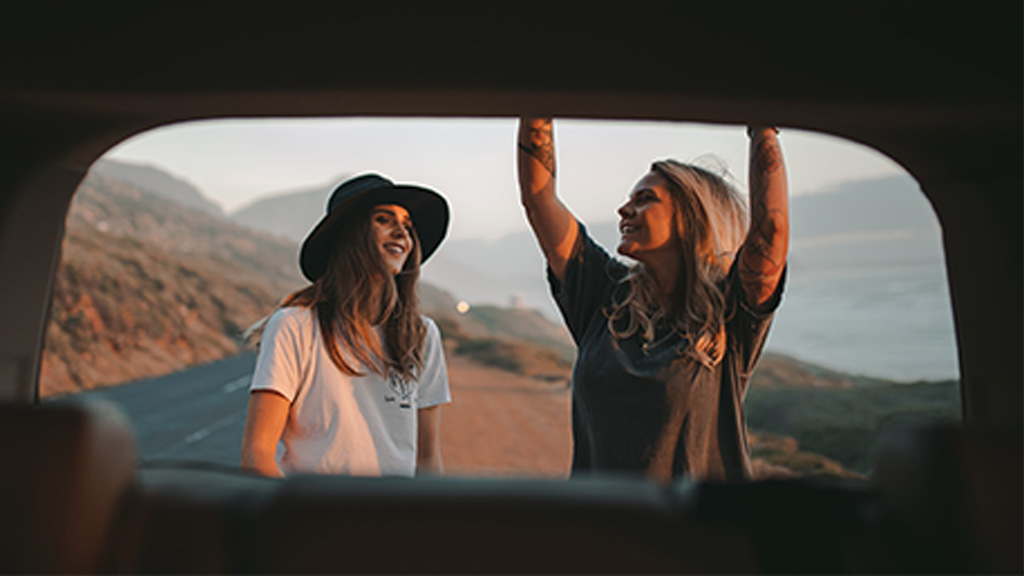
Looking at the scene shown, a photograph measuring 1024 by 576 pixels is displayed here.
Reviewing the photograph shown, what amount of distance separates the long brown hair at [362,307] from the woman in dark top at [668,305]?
47 cm

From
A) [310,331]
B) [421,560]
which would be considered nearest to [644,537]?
[421,560]

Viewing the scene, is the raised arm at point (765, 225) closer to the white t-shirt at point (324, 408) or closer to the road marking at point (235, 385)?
the white t-shirt at point (324, 408)

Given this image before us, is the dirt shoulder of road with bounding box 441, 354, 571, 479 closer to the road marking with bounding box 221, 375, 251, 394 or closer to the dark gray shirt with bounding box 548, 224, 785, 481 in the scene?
the road marking with bounding box 221, 375, 251, 394

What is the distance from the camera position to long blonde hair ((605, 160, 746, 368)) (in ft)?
7.01

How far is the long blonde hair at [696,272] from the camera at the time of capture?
214 cm

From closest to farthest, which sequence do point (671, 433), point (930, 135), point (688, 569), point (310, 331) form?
point (688, 569) < point (930, 135) < point (671, 433) < point (310, 331)

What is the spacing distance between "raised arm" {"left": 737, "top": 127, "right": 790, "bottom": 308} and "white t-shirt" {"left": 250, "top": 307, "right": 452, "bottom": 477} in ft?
3.40

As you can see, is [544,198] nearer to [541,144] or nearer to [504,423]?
[541,144]

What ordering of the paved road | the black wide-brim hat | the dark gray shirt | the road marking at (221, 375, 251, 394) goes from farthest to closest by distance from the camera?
the road marking at (221, 375, 251, 394) → the paved road → the black wide-brim hat → the dark gray shirt

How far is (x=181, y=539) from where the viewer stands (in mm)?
999

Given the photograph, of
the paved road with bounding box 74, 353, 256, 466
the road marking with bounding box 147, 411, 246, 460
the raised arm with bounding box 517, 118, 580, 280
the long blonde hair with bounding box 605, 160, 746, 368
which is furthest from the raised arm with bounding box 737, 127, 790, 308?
the road marking with bounding box 147, 411, 246, 460

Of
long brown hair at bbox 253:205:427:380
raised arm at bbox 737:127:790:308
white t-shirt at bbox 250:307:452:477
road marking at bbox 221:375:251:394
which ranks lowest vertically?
road marking at bbox 221:375:251:394

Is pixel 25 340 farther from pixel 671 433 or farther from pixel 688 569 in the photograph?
pixel 671 433

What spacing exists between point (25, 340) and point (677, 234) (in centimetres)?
172
